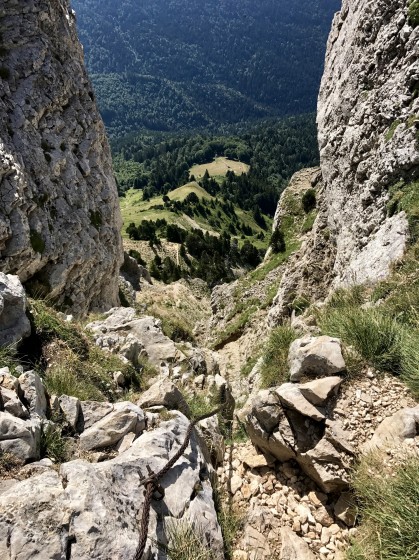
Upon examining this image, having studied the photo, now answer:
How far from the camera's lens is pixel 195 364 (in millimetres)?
16656

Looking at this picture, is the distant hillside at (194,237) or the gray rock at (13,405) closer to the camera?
the gray rock at (13,405)

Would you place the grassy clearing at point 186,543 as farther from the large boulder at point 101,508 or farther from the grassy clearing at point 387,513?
the grassy clearing at point 387,513

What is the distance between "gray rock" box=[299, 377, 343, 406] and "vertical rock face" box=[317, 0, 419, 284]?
241 inches

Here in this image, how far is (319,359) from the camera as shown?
660cm

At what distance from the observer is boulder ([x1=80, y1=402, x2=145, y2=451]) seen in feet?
18.8

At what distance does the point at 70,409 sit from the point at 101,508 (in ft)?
7.90

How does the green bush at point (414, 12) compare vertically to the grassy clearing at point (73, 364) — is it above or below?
above

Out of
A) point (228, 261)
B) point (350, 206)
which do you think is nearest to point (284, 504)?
point (350, 206)

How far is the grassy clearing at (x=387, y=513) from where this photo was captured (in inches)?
153

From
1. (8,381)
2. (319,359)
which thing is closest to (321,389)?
(319,359)

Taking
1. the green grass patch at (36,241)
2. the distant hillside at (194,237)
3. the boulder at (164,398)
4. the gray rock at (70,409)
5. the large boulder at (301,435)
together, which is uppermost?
the gray rock at (70,409)

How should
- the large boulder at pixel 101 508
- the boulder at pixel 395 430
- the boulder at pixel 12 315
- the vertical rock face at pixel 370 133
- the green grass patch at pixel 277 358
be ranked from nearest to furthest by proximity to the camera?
the large boulder at pixel 101 508 → the boulder at pixel 395 430 → the green grass patch at pixel 277 358 → the boulder at pixel 12 315 → the vertical rock face at pixel 370 133

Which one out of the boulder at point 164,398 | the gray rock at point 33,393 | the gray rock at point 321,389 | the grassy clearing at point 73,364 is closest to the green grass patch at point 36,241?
the grassy clearing at point 73,364

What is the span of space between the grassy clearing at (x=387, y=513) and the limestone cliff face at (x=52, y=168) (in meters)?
18.6
